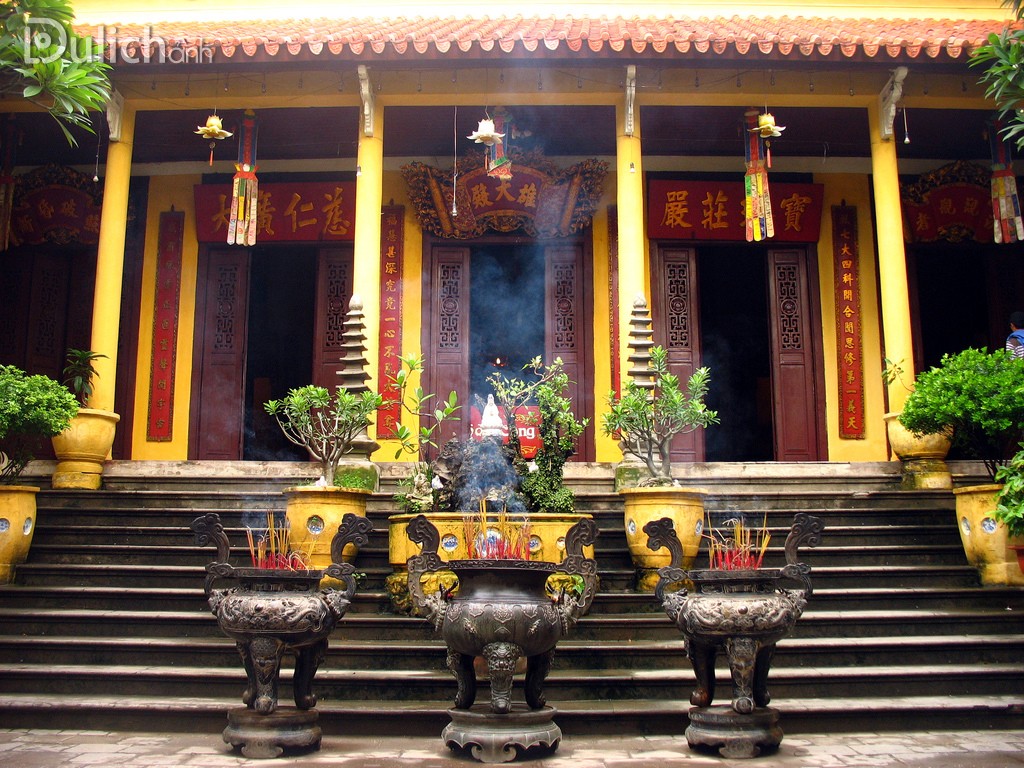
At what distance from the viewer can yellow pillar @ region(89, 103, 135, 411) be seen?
346 inches

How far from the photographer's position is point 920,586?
684 centimetres

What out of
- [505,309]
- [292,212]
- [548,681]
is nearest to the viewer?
[548,681]

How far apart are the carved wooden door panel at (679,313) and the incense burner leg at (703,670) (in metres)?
5.63

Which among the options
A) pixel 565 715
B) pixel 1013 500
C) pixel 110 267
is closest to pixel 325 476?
pixel 565 715

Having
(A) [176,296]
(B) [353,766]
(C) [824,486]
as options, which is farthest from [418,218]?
(B) [353,766]

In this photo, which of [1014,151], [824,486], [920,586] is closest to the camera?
[920,586]

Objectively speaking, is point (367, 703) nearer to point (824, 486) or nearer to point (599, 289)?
point (824, 486)

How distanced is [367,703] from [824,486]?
4.52 meters

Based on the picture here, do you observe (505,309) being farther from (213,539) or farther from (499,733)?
(499,733)

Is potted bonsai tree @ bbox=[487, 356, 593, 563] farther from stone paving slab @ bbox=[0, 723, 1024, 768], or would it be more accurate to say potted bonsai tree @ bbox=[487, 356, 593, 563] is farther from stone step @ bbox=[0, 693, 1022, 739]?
stone paving slab @ bbox=[0, 723, 1024, 768]

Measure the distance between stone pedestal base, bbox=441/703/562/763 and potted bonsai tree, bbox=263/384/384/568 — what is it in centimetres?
208

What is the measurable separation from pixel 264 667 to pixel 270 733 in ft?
1.04

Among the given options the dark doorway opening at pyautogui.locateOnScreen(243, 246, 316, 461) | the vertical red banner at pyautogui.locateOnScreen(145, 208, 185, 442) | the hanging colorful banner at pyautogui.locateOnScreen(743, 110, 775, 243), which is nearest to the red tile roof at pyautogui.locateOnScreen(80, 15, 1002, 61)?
the hanging colorful banner at pyautogui.locateOnScreen(743, 110, 775, 243)

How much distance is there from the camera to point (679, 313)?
10883mm
